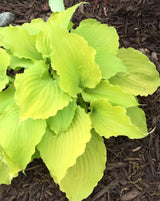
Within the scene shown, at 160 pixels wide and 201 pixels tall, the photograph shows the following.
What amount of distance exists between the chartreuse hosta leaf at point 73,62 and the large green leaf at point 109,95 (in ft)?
0.19

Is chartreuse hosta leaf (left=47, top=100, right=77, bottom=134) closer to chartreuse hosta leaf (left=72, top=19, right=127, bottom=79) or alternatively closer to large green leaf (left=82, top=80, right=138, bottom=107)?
large green leaf (left=82, top=80, right=138, bottom=107)

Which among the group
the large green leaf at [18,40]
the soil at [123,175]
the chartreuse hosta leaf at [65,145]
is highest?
the large green leaf at [18,40]

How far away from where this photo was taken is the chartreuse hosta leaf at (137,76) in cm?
206

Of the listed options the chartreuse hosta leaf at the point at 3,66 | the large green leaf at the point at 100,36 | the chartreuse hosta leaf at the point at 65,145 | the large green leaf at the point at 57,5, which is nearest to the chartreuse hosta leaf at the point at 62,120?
the chartreuse hosta leaf at the point at 65,145

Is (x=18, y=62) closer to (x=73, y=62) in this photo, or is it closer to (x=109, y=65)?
(x=73, y=62)

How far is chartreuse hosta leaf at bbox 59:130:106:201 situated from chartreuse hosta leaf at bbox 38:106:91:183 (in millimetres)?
173

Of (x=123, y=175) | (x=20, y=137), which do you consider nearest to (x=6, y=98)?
(x=20, y=137)

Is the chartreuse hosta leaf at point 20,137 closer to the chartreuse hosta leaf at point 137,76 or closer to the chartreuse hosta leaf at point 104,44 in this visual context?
the chartreuse hosta leaf at point 104,44

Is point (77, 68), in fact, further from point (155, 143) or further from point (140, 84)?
point (155, 143)

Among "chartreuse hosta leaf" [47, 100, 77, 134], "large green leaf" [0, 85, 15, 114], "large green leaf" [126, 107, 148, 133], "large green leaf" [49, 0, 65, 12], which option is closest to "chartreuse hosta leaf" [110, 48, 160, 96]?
"large green leaf" [126, 107, 148, 133]

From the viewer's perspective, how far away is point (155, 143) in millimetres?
2189

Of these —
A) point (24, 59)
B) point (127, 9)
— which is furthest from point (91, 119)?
point (127, 9)

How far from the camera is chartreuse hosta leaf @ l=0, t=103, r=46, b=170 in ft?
5.64

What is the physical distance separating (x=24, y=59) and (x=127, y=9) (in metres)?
1.21
